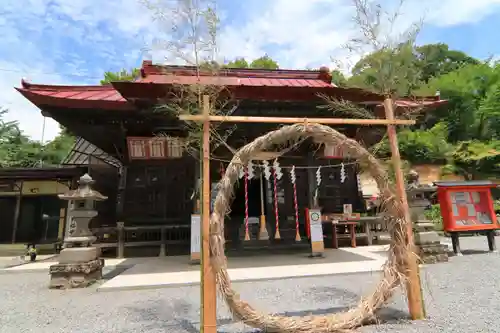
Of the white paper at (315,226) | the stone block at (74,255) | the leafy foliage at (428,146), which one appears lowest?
the stone block at (74,255)

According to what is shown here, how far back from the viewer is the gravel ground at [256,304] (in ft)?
9.89

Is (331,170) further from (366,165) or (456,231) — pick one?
(366,165)

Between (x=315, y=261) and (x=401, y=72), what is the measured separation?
4.44 m

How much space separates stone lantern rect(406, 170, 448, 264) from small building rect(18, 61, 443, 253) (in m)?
1.50

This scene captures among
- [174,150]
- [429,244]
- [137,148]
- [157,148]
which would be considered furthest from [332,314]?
[137,148]

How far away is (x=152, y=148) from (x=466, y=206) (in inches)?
316

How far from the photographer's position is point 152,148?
24.5 ft

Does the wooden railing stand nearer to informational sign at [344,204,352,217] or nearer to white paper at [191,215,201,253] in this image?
white paper at [191,215,201,253]

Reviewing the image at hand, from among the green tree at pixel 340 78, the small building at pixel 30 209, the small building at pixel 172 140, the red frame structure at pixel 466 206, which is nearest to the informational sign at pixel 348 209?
the small building at pixel 172 140

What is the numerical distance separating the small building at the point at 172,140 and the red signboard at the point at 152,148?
0.02 metres

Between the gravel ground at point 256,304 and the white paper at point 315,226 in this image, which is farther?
the white paper at point 315,226

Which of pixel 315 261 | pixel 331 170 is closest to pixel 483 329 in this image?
pixel 315 261

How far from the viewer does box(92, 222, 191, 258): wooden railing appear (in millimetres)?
7979

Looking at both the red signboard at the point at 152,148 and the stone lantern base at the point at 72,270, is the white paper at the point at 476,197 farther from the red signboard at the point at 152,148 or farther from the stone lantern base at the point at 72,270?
the stone lantern base at the point at 72,270
